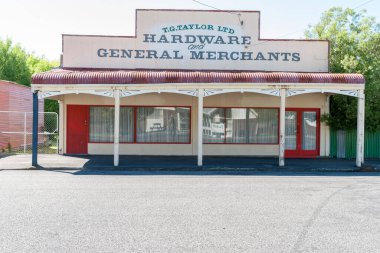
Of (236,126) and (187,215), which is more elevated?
(236,126)

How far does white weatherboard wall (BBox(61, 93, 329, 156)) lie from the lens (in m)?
19.3

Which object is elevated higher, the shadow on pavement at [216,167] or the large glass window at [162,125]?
the large glass window at [162,125]

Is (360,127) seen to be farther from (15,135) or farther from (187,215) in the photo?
(15,135)

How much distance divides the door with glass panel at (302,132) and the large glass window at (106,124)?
23.4 ft

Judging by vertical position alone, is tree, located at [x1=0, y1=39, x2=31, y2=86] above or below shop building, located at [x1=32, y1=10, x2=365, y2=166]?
above

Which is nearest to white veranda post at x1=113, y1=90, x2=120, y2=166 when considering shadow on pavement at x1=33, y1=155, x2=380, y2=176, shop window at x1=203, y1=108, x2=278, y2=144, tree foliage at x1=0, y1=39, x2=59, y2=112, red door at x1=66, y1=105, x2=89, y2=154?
shadow on pavement at x1=33, y1=155, x2=380, y2=176

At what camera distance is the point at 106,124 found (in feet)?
64.2

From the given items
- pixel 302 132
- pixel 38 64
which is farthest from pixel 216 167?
pixel 38 64

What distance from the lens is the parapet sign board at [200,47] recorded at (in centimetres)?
1920

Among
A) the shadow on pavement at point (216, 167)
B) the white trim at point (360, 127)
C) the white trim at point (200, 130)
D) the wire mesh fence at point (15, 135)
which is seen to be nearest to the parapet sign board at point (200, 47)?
the white trim at point (360, 127)

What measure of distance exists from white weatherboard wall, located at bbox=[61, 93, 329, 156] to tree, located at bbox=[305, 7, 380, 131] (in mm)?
831

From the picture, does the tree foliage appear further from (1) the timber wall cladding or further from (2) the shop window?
(2) the shop window

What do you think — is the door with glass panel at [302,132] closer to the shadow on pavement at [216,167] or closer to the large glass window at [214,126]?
the shadow on pavement at [216,167]

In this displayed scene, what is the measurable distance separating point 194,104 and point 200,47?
2591mm
